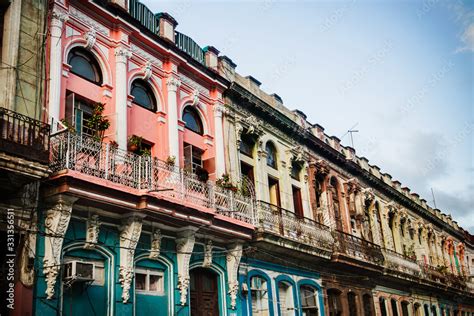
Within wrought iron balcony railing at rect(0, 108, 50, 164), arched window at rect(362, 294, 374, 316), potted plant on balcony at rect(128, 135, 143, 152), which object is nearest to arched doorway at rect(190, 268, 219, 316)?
potted plant on balcony at rect(128, 135, 143, 152)

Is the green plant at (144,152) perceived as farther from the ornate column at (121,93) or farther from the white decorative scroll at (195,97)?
the white decorative scroll at (195,97)

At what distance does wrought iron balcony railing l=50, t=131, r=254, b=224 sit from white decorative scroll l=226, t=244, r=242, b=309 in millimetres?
849

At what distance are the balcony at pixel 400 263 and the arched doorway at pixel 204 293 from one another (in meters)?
11.5

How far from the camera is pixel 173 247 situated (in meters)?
13.4

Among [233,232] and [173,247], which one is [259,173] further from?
[173,247]

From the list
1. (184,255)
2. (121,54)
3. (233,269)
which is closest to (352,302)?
(233,269)

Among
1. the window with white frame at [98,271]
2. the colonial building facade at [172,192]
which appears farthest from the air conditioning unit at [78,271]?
the window with white frame at [98,271]

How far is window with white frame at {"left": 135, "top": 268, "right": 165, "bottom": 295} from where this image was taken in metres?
12.4

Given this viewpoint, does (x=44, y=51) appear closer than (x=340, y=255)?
Yes

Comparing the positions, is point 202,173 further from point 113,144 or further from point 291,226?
point 113,144

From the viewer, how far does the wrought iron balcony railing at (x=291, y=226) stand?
16.7 m

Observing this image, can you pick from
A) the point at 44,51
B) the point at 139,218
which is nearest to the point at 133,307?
the point at 139,218

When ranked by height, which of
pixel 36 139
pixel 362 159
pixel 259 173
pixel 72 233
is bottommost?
pixel 72 233

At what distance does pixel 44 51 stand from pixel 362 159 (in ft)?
62.3
